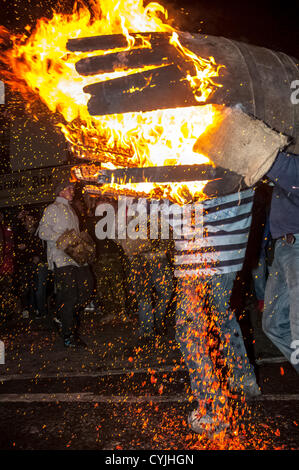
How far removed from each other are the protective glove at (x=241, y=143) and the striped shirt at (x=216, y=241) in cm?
102

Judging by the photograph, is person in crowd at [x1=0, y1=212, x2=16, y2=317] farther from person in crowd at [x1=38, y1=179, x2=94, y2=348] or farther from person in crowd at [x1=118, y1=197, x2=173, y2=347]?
person in crowd at [x1=118, y1=197, x2=173, y2=347]

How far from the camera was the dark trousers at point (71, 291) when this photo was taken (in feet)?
18.2

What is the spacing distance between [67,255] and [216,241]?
2.92 m

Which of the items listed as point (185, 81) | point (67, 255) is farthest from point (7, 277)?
point (185, 81)

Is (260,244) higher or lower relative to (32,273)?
higher

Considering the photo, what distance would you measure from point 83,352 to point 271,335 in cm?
305

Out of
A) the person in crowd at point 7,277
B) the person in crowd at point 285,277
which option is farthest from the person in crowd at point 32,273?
the person in crowd at point 285,277

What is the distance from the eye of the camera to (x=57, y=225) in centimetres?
559

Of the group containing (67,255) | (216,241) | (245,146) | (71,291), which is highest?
(245,146)

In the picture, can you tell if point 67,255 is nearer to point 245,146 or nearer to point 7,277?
point 7,277

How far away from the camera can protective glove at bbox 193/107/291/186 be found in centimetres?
212

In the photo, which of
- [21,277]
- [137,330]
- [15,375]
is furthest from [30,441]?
[21,277]

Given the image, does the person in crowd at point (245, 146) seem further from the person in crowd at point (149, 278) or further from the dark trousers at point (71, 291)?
the dark trousers at point (71, 291)

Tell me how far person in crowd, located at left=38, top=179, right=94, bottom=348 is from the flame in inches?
102
